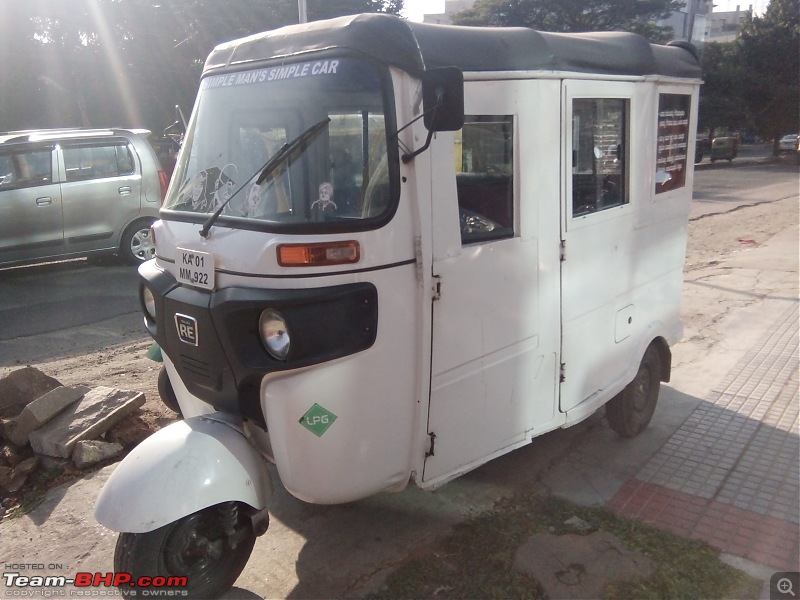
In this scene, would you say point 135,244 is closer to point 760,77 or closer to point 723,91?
point 723,91

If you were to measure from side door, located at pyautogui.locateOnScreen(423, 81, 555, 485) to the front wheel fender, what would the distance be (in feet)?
2.76

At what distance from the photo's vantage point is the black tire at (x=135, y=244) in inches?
412

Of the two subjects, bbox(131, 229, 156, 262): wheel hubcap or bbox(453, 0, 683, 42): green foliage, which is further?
bbox(453, 0, 683, 42): green foliage

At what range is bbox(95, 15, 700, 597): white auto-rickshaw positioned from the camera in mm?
2867

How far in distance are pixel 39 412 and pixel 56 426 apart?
131 millimetres

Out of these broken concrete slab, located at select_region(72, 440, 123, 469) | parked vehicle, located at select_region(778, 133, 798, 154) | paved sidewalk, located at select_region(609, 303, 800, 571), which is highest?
broken concrete slab, located at select_region(72, 440, 123, 469)

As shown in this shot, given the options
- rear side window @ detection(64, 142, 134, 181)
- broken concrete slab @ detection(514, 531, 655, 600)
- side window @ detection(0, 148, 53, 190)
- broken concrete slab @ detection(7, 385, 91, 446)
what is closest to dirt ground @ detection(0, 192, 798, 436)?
broken concrete slab @ detection(7, 385, 91, 446)

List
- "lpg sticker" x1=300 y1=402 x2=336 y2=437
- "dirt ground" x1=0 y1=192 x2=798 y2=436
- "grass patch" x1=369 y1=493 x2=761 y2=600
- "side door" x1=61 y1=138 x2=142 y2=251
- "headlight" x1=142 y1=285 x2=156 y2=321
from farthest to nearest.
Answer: "side door" x1=61 y1=138 x2=142 y2=251 → "dirt ground" x1=0 y1=192 x2=798 y2=436 → "headlight" x1=142 y1=285 x2=156 y2=321 → "grass patch" x1=369 y1=493 x2=761 y2=600 → "lpg sticker" x1=300 y1=402 x2=336 y2=437

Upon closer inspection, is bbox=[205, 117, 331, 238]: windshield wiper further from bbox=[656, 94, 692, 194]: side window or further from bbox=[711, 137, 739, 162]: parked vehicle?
bbox=[711, 137, 739, 162]: parked vehicle

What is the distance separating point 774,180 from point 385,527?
26.7 metres

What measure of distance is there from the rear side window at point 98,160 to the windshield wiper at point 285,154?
25.9 feet

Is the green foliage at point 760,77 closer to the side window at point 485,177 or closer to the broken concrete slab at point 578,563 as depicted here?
the side window at point 485,177

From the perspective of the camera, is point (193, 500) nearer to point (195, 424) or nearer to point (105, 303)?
point (195, 424)

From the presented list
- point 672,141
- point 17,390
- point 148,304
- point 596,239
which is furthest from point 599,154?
point 17,390
